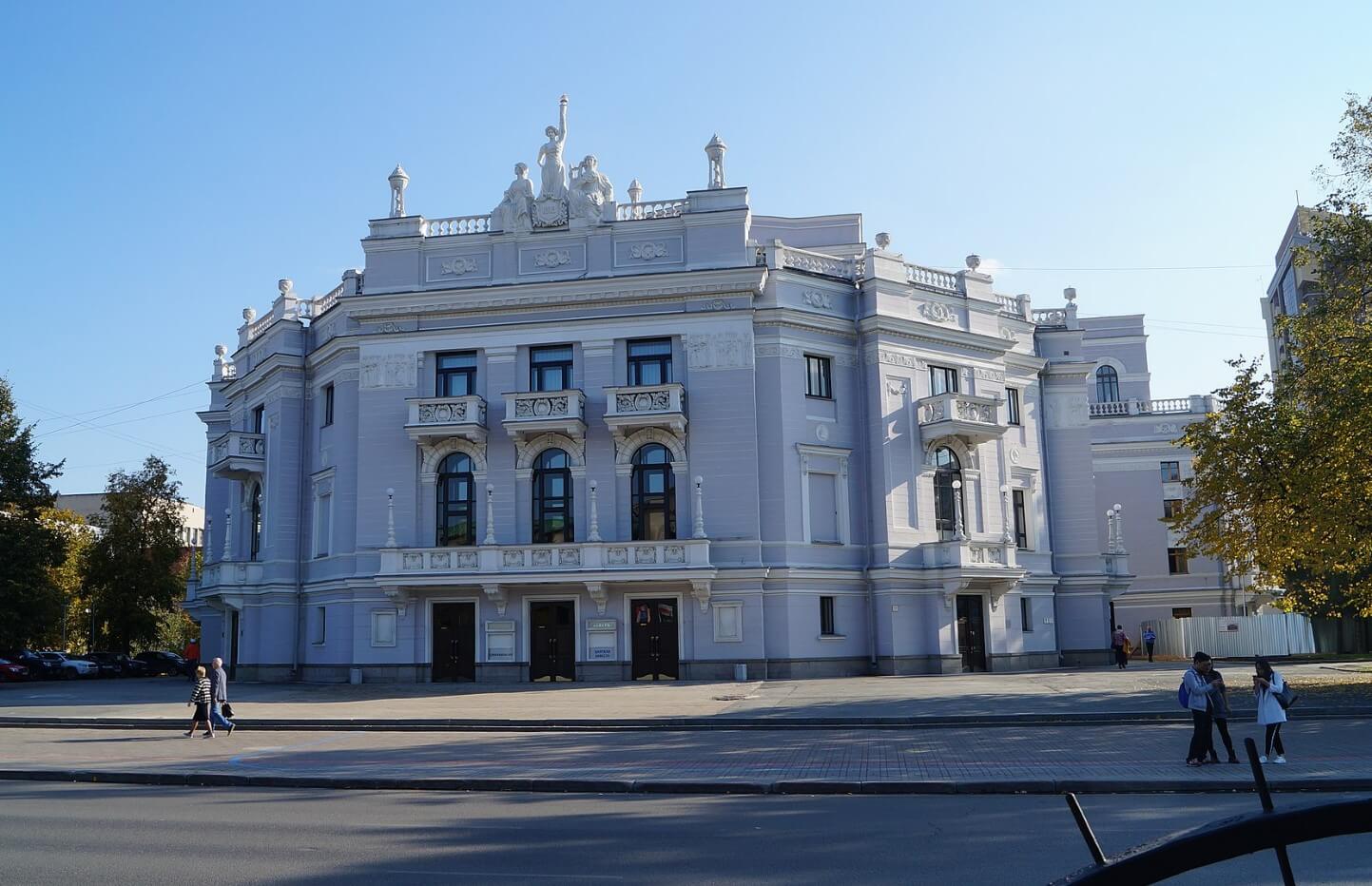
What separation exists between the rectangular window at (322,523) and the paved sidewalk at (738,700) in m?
5.42

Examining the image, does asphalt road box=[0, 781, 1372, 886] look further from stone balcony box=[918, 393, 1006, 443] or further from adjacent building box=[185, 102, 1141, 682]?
stone balcony box=[918, 393, 1006, 443]

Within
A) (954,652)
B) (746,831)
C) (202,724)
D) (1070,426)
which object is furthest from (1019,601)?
(746,831)

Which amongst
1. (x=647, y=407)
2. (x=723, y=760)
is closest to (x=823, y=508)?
(x=647, y=407)

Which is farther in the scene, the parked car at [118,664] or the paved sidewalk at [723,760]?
the parked car at [118,664]

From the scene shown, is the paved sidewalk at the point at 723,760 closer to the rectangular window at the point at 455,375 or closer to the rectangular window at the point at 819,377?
the rectangular window at the point at 455,375

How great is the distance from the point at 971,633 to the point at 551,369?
18040mm

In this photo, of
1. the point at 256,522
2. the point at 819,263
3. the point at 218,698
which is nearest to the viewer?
the point at 218,698

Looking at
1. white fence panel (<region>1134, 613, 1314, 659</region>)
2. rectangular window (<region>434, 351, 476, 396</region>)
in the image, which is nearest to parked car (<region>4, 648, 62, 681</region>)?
rectangular window (<region>434, 351, 476, 396</region>)

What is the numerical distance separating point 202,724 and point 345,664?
48.6 ft

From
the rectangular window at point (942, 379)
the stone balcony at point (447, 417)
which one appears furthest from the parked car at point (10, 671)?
the rectangular window at point (942, 379)

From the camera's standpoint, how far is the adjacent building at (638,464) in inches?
1483

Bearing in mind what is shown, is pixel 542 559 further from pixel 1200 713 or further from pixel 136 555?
pixel 136 555

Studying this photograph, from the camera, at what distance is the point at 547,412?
3812 cm

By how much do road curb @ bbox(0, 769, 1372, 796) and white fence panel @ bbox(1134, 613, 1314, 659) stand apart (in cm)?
3961
